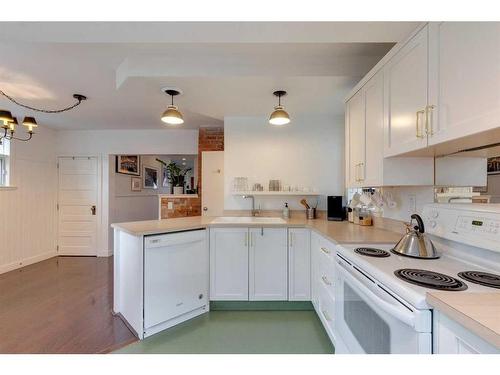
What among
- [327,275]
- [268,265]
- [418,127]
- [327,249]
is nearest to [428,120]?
[418,127]

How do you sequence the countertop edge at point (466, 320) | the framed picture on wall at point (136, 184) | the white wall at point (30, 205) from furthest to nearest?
the framed picture on wall at point (136, 184) → the white wall at point (30, 205) → the countertop edge at point (466, 320)

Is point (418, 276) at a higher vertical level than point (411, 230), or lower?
lower

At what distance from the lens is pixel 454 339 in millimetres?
744

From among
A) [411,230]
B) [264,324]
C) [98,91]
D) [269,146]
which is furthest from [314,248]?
[98,91]

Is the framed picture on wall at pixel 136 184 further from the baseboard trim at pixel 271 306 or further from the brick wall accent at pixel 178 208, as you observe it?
the baseboard trim at pixel 271 306

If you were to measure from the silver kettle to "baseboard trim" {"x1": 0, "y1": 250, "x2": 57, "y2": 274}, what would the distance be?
5238 mm

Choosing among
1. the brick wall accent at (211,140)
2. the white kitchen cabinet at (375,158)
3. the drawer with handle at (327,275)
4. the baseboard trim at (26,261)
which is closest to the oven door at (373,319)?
the drawer with handle at (327,275)

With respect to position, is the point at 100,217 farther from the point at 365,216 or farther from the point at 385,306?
the point at 385,306

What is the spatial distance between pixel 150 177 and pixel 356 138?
5691 millimetres

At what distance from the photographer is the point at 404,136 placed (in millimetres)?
1480

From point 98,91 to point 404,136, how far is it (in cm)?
321

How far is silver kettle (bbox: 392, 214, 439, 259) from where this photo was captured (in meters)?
1.33

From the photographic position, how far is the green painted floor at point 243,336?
1.81 metres
